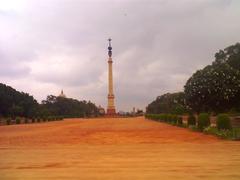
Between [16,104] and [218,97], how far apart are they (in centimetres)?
4083

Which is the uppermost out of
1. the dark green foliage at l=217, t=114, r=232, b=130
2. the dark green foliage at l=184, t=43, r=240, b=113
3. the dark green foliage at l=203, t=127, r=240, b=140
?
the dark green foliage at l=184, t=43, r=240, b=113

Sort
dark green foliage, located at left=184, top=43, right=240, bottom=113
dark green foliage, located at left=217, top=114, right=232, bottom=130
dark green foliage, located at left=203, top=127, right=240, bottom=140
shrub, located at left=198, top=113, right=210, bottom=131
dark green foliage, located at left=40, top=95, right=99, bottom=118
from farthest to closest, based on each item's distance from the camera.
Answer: dark green foliage, located at left=40, top=95, right=99, bottom=118 < dark green foliage, located at left=184, top=43, right=240, bottom=113 < shrub, located at left=198, top=113, right=210, bottom=131 < dark green foliage, located at left=217, top=114, right=232, bottom=130 < dark green foliage, located at left=203, top=127, right=240, bottom=140

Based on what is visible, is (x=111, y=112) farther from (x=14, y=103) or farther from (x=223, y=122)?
(x=223, y=122)

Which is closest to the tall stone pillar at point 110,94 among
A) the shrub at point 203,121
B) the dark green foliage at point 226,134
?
the shrub at point 203,121

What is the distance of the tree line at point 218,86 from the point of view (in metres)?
42.9

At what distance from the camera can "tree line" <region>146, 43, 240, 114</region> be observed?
1688 inches

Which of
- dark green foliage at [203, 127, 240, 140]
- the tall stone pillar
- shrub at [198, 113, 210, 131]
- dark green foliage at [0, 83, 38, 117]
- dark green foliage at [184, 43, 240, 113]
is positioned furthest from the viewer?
the tall stone pillar

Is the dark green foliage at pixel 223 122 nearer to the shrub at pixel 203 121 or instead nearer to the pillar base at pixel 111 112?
the shrub at pixel 203 121

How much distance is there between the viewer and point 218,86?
4300 cm

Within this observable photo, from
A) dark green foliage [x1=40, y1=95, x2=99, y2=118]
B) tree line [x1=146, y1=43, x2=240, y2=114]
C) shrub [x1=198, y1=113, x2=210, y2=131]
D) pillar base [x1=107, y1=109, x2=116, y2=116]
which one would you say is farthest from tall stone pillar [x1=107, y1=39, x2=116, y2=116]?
shrub [x1=198, y1=113, x2=210, y2=131]

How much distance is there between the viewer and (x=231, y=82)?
1679 inches

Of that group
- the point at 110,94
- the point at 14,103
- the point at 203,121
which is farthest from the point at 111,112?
the point at 203,121

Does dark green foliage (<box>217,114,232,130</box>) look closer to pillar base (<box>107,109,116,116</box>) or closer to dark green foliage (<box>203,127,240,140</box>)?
dark green foliage (<box>203,127,240,140</box>)

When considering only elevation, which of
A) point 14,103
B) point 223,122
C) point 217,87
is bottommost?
point 223,122
